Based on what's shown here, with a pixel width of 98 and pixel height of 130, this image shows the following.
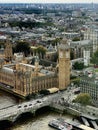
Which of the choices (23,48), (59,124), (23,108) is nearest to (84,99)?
(59,124)

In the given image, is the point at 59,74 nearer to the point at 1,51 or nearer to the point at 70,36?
the point at 1,51

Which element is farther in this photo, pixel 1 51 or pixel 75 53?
pixel 75 53

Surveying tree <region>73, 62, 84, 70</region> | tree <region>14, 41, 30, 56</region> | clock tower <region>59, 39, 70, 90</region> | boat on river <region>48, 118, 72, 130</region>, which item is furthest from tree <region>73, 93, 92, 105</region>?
tree <region>14, 41, 30, 56</region>

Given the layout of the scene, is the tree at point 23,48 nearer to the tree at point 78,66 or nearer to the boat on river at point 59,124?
the tree at point 78,66

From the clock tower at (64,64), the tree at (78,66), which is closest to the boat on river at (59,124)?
the clock tower at (64,64)

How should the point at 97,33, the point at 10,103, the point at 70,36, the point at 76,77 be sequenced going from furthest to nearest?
the point at 70,36, the point at 97,33, the point at 76,77, the point at 10,103

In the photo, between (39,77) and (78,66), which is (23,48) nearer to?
(78,66)

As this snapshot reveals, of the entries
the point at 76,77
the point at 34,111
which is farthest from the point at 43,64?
the point at 34,111
